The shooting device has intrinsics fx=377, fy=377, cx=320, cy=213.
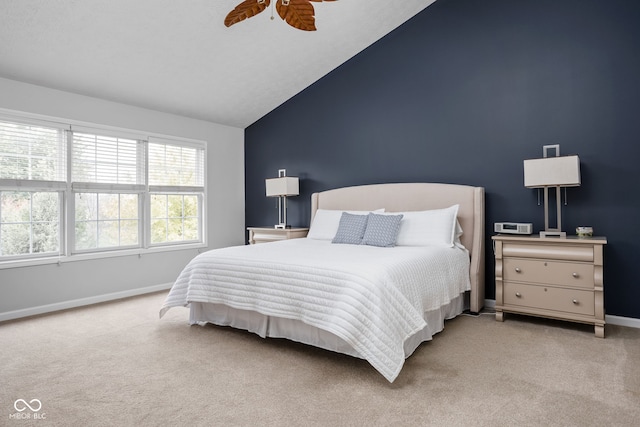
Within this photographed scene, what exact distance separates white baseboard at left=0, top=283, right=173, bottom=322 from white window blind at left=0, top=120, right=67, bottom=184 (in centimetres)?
124

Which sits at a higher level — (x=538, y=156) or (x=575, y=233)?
(x=538, y=156)

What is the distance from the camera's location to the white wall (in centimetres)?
353

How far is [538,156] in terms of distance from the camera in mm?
3465

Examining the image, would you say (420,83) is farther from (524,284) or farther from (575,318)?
(575,318)

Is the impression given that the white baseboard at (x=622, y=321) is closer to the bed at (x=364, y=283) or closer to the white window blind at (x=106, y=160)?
the bed at (x=364, y=283)

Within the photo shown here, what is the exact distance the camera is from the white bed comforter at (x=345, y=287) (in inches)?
83.6

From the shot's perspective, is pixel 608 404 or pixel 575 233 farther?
pixel 575 233

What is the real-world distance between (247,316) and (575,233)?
2870mm

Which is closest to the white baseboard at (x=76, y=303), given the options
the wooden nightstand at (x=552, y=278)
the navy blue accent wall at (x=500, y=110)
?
the navy blue accent wall at (x=500, y=110)

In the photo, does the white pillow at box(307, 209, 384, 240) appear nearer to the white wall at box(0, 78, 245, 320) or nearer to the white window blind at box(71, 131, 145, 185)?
the white wall at box(0, 78, 245, 320)

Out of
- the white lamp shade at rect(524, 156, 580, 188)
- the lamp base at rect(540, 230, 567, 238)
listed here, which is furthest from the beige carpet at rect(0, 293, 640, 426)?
the white lamp shade at rect(524, 156, 580, 188)

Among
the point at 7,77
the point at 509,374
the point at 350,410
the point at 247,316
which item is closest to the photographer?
the point at 350,410

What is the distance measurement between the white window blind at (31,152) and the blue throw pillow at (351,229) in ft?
9.41

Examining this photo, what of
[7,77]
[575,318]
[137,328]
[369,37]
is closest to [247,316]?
[137,328]
